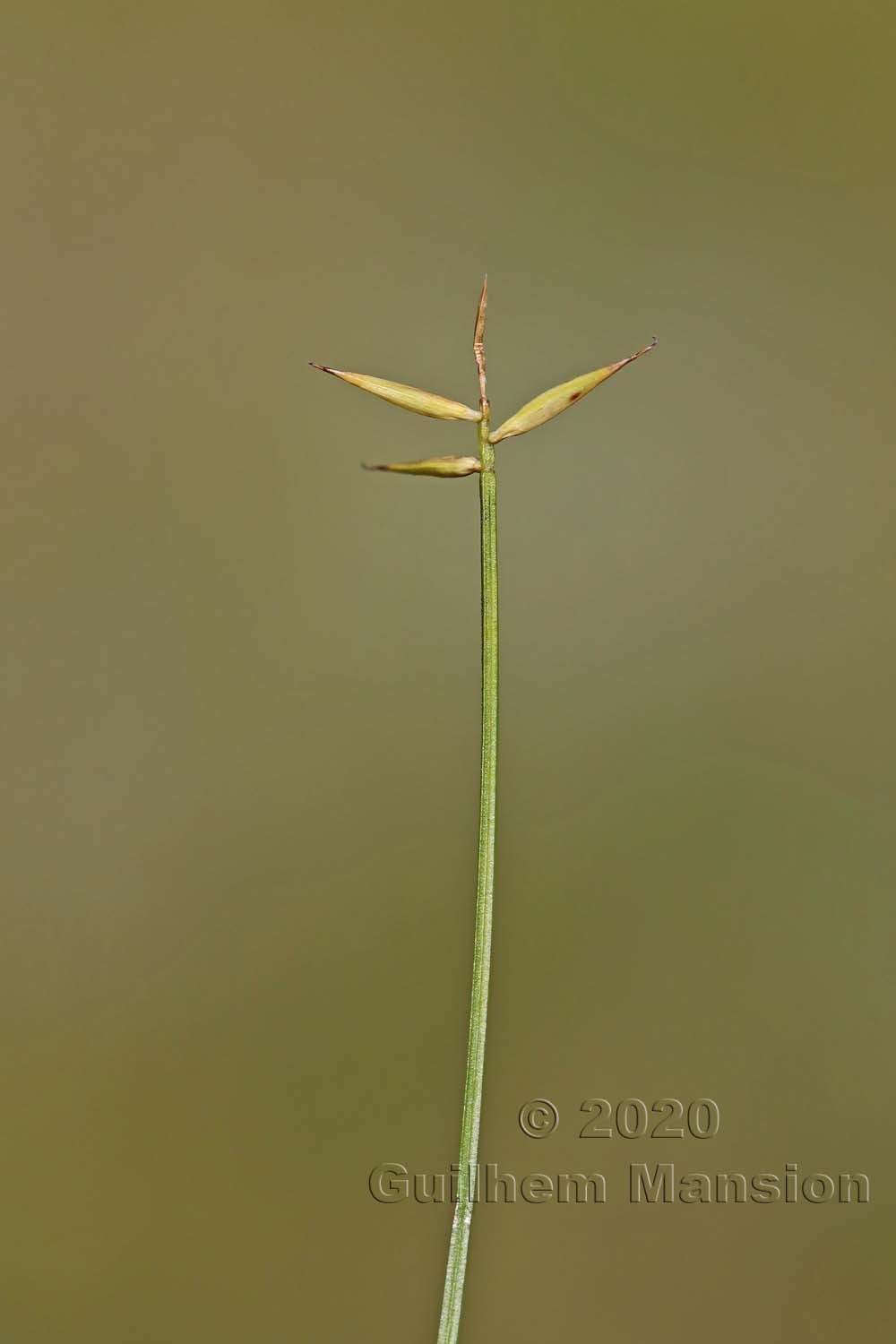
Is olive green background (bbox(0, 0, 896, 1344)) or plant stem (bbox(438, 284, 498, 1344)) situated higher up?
olive green background (bbox(0, 0, 896, 1344))

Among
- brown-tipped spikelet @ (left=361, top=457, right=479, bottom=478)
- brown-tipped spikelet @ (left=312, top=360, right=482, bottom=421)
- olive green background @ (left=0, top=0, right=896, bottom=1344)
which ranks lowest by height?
brown-tipped spikelet @ (left=361, top=457, right=479, bottom=478)

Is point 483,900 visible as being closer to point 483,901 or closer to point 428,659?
point 483,901

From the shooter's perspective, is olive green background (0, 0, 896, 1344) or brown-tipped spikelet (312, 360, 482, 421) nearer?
brown-tipped spikelet (312, 360, 482, 421)

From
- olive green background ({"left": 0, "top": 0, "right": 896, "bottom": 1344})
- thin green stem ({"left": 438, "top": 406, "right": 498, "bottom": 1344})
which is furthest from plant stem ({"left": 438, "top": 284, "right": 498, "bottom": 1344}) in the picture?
olive green background ({"left": 0, "top": 0, "right": 896, "bottom": 1344})

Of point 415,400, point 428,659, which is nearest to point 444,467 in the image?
point 415,400

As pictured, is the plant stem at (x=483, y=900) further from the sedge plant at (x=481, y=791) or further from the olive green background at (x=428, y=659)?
the olive green background at (x=428, y=659)

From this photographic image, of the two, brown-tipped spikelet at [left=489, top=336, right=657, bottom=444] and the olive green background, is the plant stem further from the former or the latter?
the olive green background

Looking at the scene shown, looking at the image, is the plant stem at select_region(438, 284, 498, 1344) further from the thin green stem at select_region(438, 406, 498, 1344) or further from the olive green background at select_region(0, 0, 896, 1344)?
the olive green background at select_region(0, 0, 896, 1344)

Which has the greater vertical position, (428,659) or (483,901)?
(428,659)
